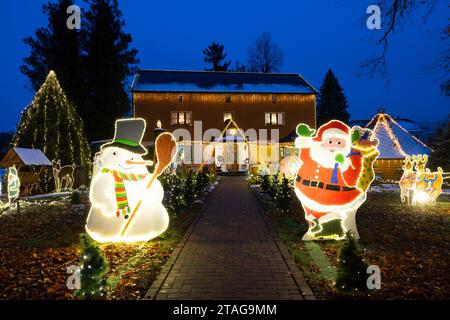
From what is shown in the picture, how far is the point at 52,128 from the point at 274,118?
2366cm

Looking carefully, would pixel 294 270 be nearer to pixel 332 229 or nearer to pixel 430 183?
pixel 332 229

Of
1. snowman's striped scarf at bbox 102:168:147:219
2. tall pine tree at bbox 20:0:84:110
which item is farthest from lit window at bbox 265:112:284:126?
snowman's striped scarf at bbox 102:168:147:219

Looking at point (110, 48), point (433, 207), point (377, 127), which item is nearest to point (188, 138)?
point (110, 48)

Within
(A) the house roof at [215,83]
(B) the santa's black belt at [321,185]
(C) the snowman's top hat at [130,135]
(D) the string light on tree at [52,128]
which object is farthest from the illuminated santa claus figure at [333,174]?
(A) the house roof at [215,83]

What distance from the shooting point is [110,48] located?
128ft

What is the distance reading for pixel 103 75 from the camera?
3766 cm

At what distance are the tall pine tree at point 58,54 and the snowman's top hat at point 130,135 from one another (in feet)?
109

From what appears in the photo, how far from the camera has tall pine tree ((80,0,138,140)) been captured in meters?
37.6

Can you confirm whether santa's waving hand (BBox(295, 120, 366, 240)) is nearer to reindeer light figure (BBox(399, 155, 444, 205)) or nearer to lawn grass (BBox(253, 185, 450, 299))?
lawn grass (BBox(253, 185, 450, 299))

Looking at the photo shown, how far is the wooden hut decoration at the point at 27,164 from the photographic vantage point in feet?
49.5

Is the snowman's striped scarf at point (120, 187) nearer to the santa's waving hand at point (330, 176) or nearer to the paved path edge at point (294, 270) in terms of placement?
the paved path edge at point (294, 270)

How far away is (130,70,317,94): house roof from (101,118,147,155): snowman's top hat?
92.6 feet

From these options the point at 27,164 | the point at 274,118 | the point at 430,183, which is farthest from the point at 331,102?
the point at 27,164
